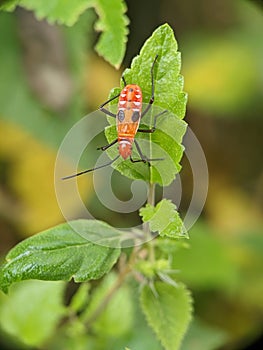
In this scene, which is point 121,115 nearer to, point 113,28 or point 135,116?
point 135,116

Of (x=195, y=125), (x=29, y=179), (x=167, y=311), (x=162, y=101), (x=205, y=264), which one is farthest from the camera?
(x=195, y=125)

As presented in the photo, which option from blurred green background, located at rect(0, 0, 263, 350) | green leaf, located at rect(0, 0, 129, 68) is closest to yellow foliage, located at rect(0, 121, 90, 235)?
blurred green background, located at rect(0, 0, 263, 350)

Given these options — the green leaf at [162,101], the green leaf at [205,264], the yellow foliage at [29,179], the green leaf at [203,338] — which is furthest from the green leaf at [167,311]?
the yellow foliage at [29,179]

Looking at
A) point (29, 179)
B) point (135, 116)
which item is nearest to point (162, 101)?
point (135, 116)

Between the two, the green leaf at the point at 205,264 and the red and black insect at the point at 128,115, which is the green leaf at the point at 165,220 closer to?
the red and black insect at the point at 128,115

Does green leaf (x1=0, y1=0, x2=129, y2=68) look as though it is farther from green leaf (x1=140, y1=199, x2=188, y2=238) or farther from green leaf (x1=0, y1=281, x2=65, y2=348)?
green leaf (x1=0, y1=281, x2=65, y2=348)

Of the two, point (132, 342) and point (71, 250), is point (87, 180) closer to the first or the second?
point (132, 342)

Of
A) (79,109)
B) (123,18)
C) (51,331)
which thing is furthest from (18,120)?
(123,18)

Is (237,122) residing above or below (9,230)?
above
